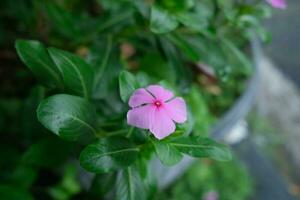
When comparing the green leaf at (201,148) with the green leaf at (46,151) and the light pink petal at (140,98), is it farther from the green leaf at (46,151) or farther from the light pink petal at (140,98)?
the green leaf at (46,151)

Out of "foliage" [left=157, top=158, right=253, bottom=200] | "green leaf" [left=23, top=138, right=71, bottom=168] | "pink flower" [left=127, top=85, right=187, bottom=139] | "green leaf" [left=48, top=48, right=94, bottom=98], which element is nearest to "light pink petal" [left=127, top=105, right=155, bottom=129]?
"pink flower" [left=127, top=85, right=187, bottom=139]

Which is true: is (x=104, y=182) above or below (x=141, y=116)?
below

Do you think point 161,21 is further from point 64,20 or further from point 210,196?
point 210,196

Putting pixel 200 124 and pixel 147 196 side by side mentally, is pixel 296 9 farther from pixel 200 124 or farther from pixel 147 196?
pixel 147 196

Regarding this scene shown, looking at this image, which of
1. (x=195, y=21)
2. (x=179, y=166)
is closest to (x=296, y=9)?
(x=179, y=166)

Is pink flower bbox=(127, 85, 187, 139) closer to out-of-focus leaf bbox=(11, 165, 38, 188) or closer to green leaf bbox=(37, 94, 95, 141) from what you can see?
green leaf bbox=(37, 94, 95, 141)

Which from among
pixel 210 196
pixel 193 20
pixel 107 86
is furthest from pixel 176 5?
pixel 210 196
